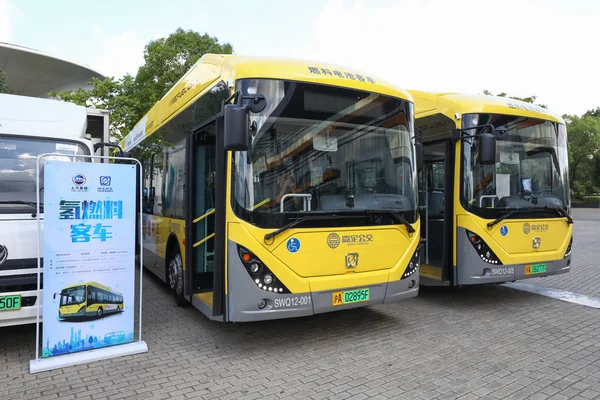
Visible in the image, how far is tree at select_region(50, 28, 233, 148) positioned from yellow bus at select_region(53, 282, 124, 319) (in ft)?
53.8

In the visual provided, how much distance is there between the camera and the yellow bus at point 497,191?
6.37m

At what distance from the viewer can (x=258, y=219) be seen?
442 cm

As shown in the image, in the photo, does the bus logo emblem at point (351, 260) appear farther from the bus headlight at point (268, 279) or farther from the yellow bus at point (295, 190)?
the bus headlight at point (268, 279)

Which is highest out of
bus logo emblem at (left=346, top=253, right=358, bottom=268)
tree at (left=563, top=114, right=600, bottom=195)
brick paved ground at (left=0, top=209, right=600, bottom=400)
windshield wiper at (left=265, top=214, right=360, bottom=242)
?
tree at (left=563, top=114, right=600, bottom=195)

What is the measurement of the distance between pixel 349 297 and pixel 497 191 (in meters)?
3.20

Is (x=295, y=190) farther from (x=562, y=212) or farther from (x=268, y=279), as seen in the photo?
(x=562, y=212)

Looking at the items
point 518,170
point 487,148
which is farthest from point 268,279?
point 518,170

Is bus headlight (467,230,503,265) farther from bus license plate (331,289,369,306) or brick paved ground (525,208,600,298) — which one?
brick paved ground (525,208,600,298)

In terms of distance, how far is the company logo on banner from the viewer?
4.37 m

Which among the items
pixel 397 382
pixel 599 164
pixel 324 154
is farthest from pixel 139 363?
pixel 599 164

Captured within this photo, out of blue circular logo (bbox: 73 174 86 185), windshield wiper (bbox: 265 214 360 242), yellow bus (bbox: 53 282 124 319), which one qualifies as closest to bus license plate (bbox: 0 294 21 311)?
yellow bus (bbox: 53 282 124 319)

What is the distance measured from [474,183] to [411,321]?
224 cm

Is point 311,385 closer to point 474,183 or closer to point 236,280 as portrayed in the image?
point 236,280

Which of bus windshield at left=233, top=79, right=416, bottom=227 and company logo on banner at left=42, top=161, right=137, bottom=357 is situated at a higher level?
bus windshield at left=233, top=79, right=416, bottom=227
